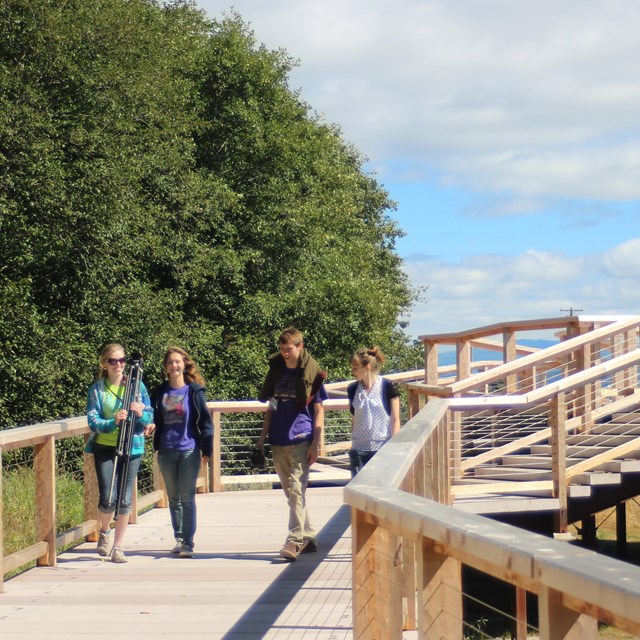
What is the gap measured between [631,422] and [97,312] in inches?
579

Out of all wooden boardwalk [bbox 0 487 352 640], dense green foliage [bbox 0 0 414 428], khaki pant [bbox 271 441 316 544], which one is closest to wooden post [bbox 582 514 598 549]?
dense green foliage [bbox 0 0 414 428]

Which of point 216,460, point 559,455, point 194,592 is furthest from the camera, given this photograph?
point 216,460

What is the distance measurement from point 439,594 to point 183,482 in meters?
5.87

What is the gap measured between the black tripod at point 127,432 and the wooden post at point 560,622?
6425 mm

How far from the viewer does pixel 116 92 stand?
24.8m

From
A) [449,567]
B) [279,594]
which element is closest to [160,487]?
[279,594]

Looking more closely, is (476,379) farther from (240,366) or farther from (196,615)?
(240,366)

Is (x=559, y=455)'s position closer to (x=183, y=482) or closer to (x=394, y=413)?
(x=394, y=413)

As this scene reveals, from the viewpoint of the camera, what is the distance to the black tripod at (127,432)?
793 centimetres

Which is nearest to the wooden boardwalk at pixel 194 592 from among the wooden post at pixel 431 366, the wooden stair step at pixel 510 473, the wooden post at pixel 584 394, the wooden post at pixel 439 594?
the wooden stair step at pixel 510 473

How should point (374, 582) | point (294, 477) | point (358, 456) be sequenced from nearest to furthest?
point (374, 582) → point (294, 477) → point (358, 456)

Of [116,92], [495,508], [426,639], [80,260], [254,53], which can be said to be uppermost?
[254,53]

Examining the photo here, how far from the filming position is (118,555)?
312 inches

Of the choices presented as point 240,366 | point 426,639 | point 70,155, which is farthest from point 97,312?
point 426,639
